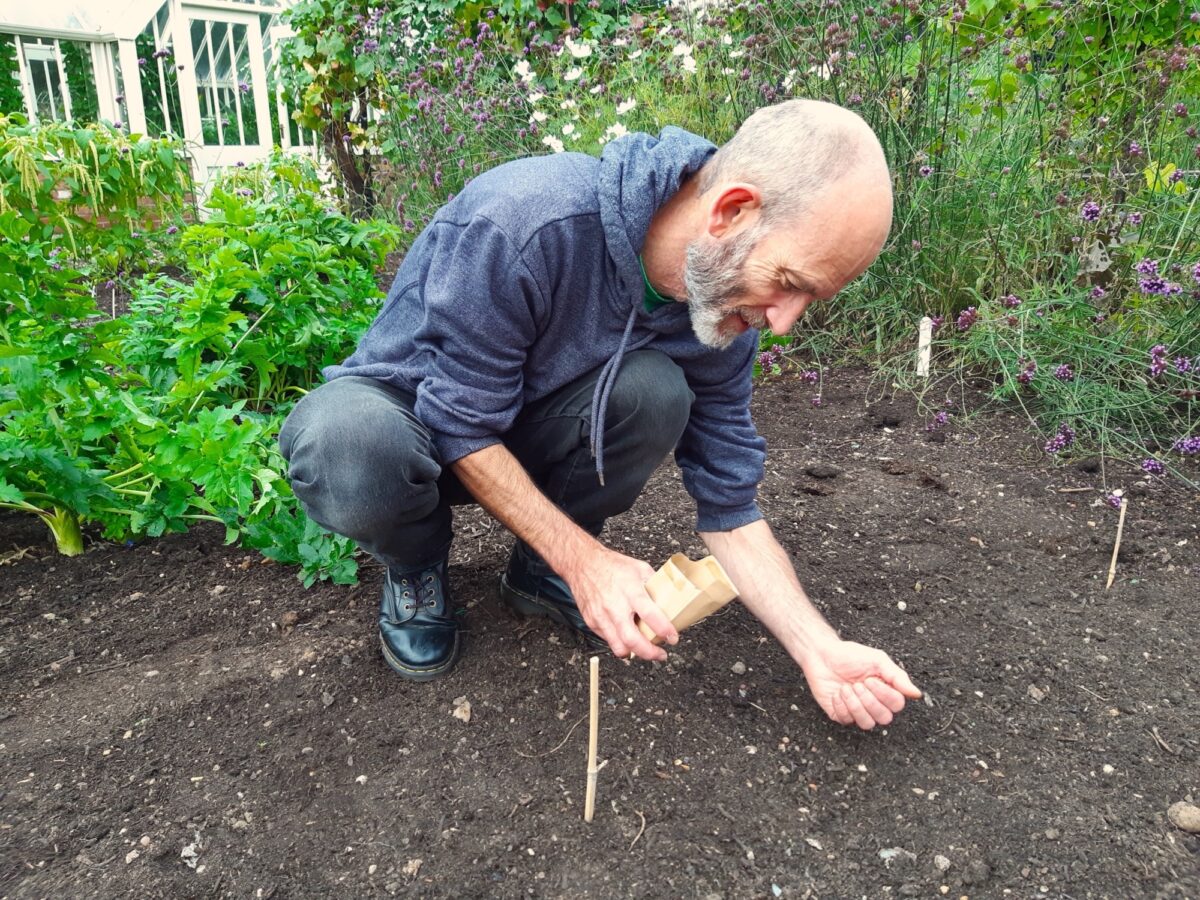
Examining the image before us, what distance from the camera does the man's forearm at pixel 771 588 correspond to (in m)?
1.62

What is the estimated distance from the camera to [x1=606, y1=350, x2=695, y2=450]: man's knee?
1.70m

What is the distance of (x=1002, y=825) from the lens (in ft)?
4.96

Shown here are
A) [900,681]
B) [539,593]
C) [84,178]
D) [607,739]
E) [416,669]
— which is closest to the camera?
[900,681]

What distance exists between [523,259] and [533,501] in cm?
41

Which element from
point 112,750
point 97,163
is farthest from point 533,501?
point 97,163

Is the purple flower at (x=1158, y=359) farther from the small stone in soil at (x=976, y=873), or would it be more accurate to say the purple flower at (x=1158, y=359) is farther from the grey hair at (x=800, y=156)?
the small stone in soil at (x=976, y=873)

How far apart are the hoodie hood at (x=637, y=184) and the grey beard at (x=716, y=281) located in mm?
96

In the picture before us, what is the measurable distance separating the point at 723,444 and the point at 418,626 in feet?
Answer: 2.34

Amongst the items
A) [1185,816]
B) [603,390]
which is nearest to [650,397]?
[603,390]

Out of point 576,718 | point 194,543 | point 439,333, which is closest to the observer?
point 439,333

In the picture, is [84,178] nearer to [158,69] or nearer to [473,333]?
[473,333]

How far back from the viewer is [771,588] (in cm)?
173

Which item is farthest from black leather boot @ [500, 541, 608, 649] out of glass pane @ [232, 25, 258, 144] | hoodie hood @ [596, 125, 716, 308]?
glass pane @ [232, 25, 258, 144]

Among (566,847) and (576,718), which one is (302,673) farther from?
(566,847)
